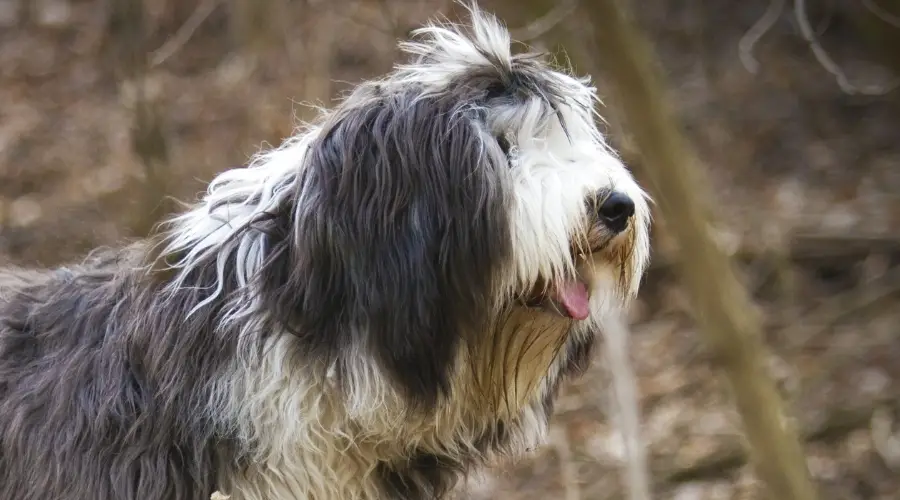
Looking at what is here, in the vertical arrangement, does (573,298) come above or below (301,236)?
below

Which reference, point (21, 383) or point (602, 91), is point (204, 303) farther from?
point (602, 91)

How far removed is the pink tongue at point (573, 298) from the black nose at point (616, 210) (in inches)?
6.6

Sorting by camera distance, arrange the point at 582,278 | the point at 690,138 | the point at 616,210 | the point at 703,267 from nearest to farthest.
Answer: the point at 616,210, the point at 582,278, the point at 703,267, the point at 690,138

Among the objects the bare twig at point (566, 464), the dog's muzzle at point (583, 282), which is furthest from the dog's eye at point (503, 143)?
the bare twig at point (566, 464)

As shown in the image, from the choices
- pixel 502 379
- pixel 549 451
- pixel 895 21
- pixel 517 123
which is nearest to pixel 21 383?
pixel 502 379

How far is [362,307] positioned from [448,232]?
25cm

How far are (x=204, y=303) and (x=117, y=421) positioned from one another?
352mm

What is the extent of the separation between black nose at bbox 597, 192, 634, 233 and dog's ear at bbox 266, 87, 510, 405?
0.70ft

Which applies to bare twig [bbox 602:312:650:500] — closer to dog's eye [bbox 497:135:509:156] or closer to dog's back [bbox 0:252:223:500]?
dog's eye [bbox 497:135:509:156]

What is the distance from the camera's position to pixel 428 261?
2340mm

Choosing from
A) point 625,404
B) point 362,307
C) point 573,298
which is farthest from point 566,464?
point 362,307

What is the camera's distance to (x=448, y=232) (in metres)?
2.34

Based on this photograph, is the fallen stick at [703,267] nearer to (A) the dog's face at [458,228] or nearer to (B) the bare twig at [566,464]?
(A) the dog's face at [458,228]

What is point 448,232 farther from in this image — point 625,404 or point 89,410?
point 625,404
